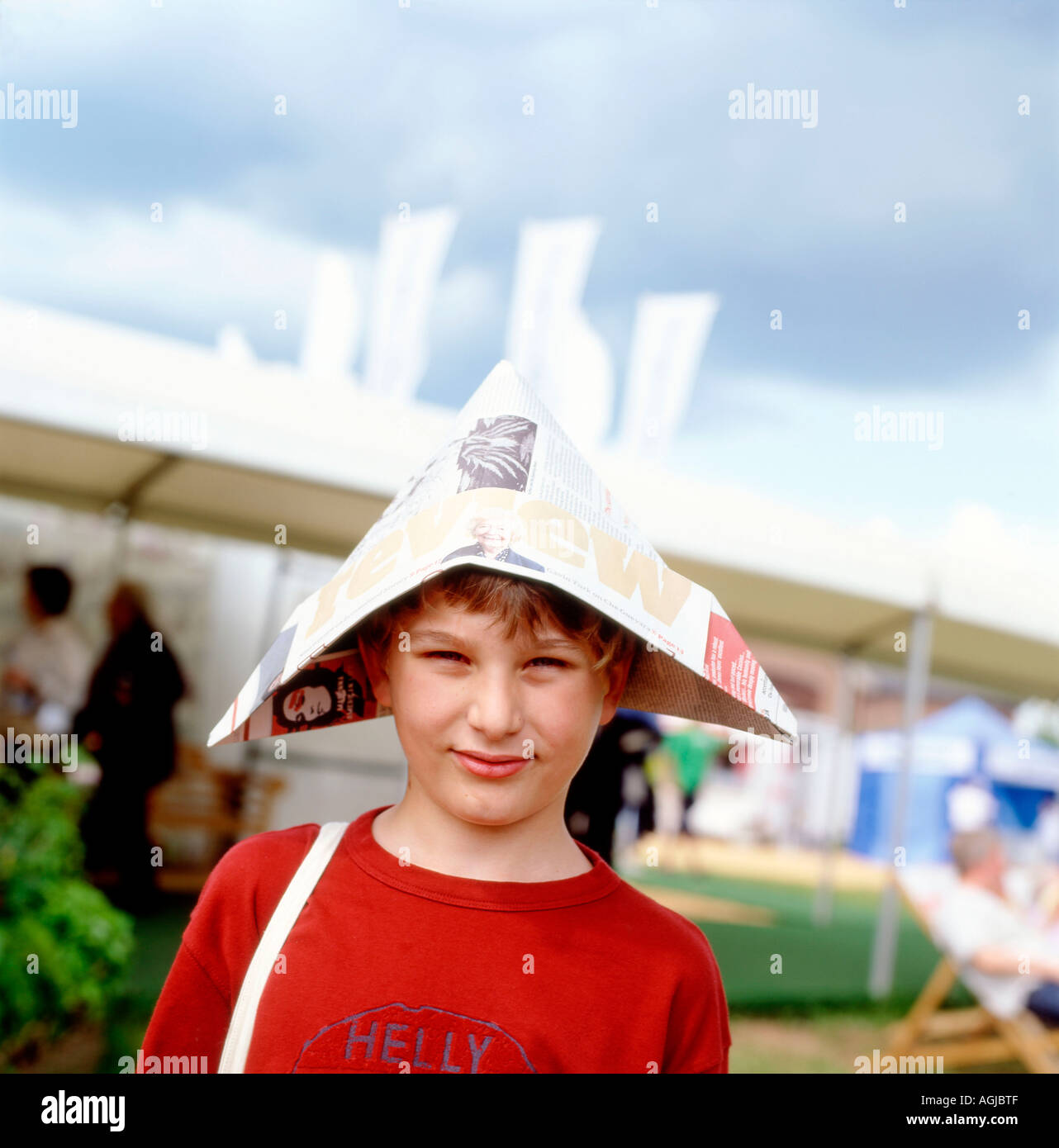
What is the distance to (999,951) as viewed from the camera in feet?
13.6

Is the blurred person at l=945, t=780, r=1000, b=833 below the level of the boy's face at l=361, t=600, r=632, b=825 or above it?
below

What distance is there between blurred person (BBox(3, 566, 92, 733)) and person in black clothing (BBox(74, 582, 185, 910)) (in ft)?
0.25

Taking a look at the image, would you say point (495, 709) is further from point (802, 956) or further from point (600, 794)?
point (802, 956)

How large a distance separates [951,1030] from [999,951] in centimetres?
37

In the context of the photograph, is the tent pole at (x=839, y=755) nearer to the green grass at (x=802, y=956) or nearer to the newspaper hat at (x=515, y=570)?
the green grass at (x=802, y=956)

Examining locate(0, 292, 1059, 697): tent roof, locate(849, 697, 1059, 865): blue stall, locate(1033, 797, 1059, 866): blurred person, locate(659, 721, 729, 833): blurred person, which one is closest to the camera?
locate(0, 292, 1059, 697): tent roof

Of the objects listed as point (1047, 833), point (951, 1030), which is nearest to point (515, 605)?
point (951, 1030)

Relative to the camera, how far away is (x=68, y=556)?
5.58 m

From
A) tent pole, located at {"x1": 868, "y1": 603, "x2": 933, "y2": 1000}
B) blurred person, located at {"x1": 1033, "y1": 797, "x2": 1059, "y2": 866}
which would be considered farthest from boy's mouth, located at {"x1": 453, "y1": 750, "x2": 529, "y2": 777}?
blurred person, located at {"x1": 1033, "y1": 797, "x2": 1059, "y2": 866}

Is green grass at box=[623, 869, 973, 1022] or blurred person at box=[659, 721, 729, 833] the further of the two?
blurred person at box=[659, 721, 729, 833]

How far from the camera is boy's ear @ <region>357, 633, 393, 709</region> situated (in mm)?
1030

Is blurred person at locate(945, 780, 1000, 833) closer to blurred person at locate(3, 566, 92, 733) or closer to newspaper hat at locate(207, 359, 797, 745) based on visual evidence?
blurred person at locate(3, 566, 92, 733)
